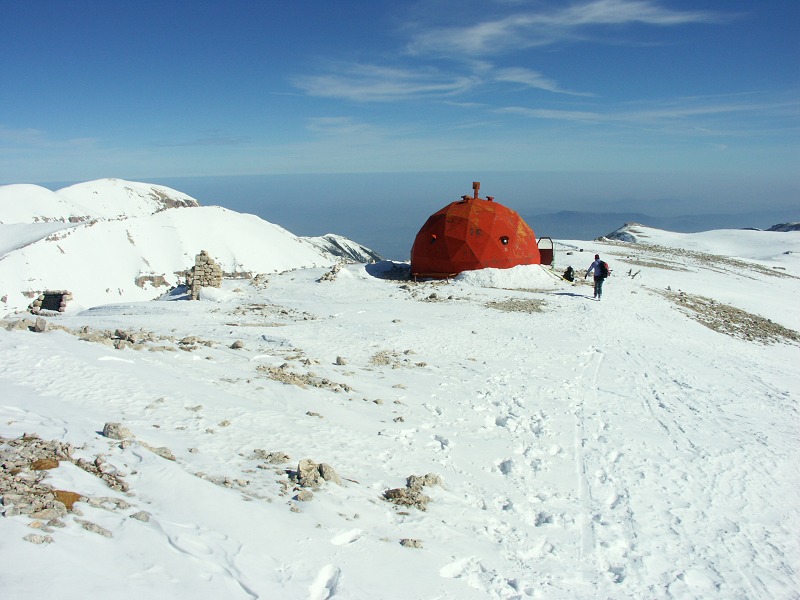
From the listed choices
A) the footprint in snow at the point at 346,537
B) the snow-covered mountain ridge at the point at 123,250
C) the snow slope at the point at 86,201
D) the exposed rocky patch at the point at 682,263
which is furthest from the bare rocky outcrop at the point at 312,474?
the snow slope at the point at 86,201

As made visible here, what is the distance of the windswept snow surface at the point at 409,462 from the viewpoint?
4.22 metres

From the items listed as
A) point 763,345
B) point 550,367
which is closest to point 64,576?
point 550,367

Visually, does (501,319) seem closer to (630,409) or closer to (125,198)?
(630,409)

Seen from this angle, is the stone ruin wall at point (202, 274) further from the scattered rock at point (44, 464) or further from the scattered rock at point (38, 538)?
the scattered rock at point (38, 538)

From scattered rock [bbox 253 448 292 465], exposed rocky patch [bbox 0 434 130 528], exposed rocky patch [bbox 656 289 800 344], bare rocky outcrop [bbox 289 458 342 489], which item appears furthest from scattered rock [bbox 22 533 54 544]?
exposed rocky patch [bbox 656 289 800 344]

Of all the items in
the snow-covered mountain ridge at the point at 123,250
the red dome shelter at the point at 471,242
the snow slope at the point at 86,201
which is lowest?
the snow-covered mountain ridge at the point at 123,250

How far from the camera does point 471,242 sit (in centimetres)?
2231

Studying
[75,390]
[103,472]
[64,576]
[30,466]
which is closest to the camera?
[64,576]

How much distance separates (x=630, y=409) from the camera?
31.5 feet

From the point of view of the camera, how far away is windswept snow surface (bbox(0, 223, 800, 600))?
4.22 m

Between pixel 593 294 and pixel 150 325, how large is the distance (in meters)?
15.2

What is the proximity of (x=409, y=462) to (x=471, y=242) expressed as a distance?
1633cm

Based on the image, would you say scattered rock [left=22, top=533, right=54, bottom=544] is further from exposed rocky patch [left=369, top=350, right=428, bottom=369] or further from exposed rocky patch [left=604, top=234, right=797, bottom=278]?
exposed rocky patch [left=604, top=234, right=797, bottom=278]

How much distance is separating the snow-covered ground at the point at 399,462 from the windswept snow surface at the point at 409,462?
0.03m
